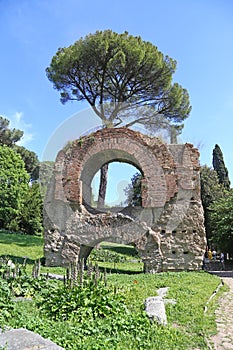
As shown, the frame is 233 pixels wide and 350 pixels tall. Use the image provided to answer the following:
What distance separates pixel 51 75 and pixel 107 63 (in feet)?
11.6

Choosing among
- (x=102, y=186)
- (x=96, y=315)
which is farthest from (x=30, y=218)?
(x=96, y=315)

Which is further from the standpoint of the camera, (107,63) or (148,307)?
(107,63)

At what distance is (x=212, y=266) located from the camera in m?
17.5

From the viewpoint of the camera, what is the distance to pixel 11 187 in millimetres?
23484

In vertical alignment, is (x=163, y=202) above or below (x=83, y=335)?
above

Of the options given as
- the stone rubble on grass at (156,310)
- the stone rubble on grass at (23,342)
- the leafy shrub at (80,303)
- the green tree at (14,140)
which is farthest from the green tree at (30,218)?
the stone rubble on grass at (23,342)

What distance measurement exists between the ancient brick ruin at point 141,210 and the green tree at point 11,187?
11.6 m

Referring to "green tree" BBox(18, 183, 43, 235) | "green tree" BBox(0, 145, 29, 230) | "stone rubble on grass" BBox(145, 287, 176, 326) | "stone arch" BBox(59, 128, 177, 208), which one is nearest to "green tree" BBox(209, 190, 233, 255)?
"stone arch" BBox(59, 128, 177, 208)

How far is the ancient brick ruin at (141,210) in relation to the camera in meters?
11.7

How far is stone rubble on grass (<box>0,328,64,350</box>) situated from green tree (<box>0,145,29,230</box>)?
66.6ft

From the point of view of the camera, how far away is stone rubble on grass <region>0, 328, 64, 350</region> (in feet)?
11.0

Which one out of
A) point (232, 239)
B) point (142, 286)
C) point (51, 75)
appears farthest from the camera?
point (51, 75)

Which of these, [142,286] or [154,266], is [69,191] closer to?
[154,266]

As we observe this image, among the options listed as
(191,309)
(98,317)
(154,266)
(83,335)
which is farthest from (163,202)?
(83,335)
